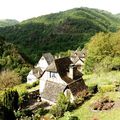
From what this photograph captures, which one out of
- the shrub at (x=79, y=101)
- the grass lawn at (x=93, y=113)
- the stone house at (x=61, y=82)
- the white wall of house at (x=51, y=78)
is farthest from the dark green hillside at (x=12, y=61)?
the grass lawn at (x=93, y=113)

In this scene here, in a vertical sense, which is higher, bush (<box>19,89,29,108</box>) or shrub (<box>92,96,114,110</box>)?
shrub (<box>92,96,114,110</box>)

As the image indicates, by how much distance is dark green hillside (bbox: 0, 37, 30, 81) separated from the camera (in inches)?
4058

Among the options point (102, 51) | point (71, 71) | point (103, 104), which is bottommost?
point (103, 104)

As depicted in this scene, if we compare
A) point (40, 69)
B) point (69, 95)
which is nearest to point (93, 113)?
point (69, 95)

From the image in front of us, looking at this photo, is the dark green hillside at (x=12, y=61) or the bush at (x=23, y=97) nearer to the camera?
the bush at (x=23, y=97)

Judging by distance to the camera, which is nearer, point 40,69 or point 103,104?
point 103,104

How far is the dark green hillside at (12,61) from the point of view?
338ft

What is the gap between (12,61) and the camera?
114 m

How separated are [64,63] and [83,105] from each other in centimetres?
1163

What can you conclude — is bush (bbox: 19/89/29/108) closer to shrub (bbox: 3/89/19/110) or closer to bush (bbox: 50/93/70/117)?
shrub (bbox: 3/89/19/110)

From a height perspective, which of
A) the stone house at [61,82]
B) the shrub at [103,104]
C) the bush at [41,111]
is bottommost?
the bush at [41,111]

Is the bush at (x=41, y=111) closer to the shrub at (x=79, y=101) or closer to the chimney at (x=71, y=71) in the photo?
the shrub at (x=79, y=101)

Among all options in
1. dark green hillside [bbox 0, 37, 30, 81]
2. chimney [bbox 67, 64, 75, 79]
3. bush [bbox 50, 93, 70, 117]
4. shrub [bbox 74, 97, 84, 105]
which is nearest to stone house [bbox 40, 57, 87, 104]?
chimney [bbox 67, 64, 75, 79]

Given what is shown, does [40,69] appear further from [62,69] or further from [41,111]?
[41,111]
